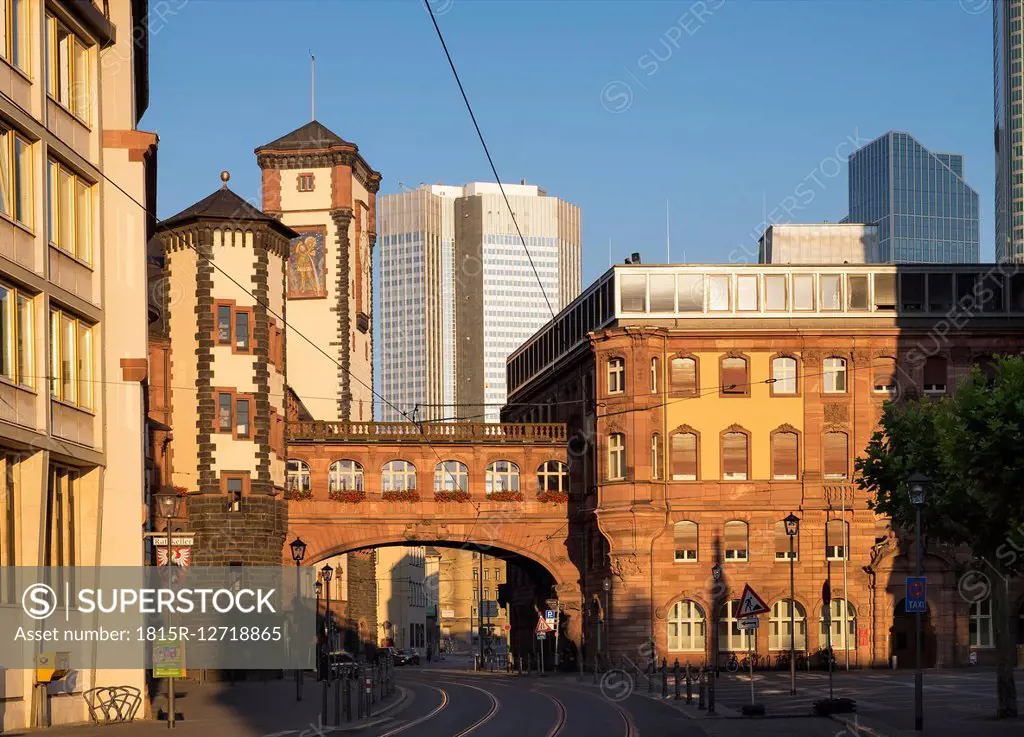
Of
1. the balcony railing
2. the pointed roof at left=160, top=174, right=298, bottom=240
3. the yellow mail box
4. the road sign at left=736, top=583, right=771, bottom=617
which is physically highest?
the pointed roof at left=160, top=174, right=298, bottom=240

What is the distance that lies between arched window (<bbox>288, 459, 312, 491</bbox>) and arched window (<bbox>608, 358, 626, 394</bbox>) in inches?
554

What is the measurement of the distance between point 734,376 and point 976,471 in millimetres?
40259

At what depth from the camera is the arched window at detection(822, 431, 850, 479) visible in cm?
7500

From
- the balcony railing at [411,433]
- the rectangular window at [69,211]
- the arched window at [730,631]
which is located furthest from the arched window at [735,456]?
the rectangular window at [69,211]

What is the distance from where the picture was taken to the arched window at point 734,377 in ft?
246

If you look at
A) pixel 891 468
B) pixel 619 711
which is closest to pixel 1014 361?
pixel 891 468

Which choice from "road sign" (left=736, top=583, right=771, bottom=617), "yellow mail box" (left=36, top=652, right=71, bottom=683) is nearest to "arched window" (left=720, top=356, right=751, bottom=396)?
"road sign" (left=736, top=583, right=771, bottom=617)

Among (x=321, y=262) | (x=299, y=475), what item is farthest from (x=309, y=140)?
(x=299, y=475)

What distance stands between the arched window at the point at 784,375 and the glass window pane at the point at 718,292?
3386 millimetres

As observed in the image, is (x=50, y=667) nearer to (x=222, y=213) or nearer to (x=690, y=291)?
(x=222, y=213)

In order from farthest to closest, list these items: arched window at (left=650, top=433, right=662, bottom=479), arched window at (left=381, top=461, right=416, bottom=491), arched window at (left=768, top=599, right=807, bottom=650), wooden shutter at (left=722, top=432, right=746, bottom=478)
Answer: arched window at (left=381, top=461, right=416, bottom=491) < wooden shutter at (left=722, top=432, right=746, bottom=478) < arched window at (left=768, top=599, right=807, bottom=650) < arched window at (left=650, top=433, right=662, bottom=479)

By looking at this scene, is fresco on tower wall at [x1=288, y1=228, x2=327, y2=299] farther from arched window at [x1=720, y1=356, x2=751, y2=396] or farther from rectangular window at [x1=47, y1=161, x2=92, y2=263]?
rectangular window at [x1=47, y1=161, x2=92, y2=263]

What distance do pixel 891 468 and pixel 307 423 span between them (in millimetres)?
36882

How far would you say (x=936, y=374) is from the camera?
75688 millimetres
